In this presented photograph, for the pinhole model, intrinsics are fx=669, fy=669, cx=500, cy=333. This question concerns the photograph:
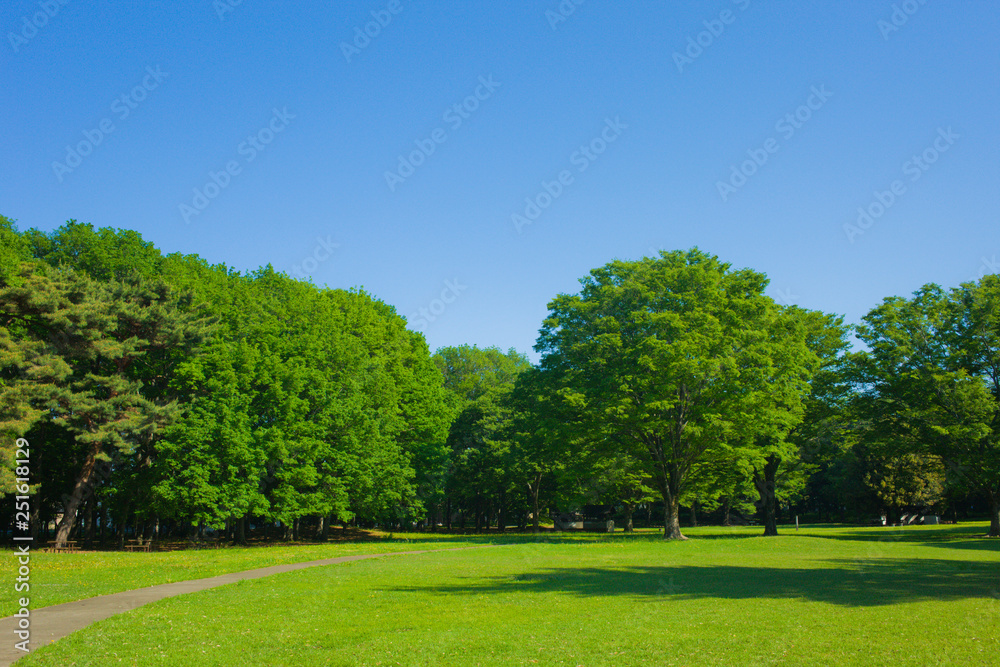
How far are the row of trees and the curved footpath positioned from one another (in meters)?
16.3

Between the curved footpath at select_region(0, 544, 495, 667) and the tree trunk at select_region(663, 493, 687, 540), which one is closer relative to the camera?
the curved footpath at select_region(0, 544, 495, 667)

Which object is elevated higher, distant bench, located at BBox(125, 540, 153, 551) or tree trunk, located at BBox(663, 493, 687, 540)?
tree trunk, located at BBox(663, 493, 687, 540)

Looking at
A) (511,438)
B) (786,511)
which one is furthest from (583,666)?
(786,511)

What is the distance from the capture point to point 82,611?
516 inches

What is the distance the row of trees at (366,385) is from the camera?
3425 centimetres

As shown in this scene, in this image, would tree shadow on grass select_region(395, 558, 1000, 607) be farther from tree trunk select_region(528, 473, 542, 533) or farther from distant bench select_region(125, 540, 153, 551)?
tree trunk select_region(528, 473, 542, 533)

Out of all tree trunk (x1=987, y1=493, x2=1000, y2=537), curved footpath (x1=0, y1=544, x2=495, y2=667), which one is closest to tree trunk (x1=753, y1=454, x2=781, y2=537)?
tree trunk (x1=987, y1=493, x2=1000, y2=537)

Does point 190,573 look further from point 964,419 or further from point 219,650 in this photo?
point 964,419

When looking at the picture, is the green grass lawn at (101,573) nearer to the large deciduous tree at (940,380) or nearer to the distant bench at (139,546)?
the distant bench at (139,546)

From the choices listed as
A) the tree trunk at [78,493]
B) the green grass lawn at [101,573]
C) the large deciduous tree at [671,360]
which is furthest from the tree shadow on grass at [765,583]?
the tree trunk at [78,493]

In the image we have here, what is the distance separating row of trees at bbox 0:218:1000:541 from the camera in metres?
34.2

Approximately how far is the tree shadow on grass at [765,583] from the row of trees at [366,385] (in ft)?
50.2

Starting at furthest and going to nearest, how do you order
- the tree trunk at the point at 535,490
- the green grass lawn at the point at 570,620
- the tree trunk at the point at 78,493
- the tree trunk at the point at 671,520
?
the tree trunk at the point at 535,490 < the tree trunk at the point at 671,520 < the tree trunk at the point at 78,493 < the green grass lawn at the point at 570,620

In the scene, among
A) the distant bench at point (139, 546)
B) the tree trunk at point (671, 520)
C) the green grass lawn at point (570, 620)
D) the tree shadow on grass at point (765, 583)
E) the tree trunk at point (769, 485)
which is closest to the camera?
the green grass lawn at point (570, 620)
